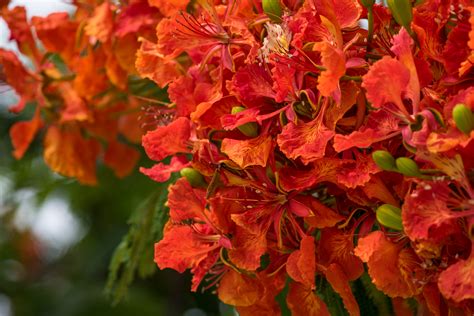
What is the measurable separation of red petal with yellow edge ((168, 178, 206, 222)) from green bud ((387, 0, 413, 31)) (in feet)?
0.97

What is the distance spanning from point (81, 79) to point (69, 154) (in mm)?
173

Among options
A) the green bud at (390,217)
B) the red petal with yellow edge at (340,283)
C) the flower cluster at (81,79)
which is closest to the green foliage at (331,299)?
the red petal with yellow edge at (340,283)

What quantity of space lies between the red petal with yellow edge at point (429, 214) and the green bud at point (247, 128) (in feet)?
0.65

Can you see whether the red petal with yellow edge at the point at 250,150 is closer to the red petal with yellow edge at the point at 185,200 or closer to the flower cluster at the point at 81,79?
the red petal with yellow edge at the point at 185,200

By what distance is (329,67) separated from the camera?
86 centimetres

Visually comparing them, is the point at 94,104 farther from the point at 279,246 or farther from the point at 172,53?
the point at 279,246

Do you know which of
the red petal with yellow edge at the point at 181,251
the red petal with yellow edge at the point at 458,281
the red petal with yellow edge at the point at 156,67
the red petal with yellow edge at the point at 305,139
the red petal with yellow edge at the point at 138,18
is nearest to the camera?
the red petal with yellow edge at the point at 458,281

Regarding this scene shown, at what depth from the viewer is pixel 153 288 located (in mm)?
2246

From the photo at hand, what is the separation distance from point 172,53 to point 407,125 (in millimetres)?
347

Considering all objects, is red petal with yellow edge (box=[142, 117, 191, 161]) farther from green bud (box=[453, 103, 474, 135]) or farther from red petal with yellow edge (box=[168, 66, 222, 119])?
green bud (box=[453, 103, 474, 135])

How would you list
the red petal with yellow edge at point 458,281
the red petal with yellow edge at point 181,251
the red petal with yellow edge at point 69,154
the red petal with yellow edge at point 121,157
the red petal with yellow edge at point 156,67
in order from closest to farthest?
the red petal with yellow edge at point 458,281 → the red petal with yellow edge at point 181,251 → the red petal with yellow edge at point 156,67 → the red petal with yellow edge at point 69,154 → the red petal with yellow edge at point 121,157

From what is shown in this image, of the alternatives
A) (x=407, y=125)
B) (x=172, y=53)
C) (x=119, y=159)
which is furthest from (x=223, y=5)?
(x=119, y=159)

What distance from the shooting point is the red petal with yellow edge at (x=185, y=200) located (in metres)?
1.01

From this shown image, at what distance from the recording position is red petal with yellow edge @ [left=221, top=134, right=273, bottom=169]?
927mm
